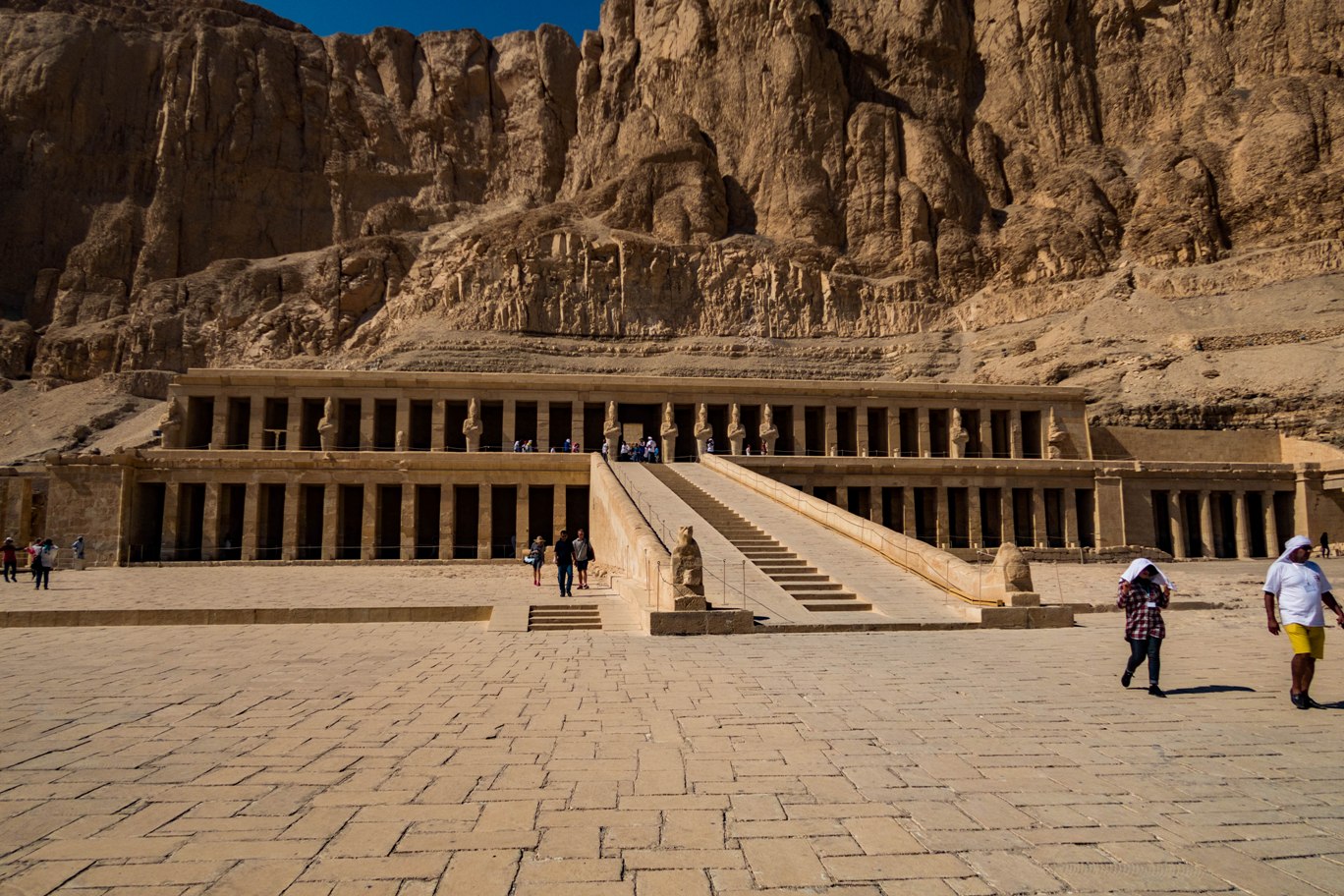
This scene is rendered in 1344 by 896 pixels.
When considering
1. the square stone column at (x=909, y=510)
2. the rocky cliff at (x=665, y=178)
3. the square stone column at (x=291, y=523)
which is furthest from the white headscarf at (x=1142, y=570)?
the rocky cliff at (x=665, y=178)

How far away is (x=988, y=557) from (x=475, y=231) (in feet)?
157

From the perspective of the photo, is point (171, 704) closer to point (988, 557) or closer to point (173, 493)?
point (988, 557)

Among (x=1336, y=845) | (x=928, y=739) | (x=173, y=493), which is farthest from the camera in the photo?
(x=173, y=493)

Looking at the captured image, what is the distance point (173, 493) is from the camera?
29609 mm

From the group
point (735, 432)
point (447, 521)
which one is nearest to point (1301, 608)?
point (447, 521)

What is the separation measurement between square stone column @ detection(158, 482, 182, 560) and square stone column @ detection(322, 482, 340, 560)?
4839 mm

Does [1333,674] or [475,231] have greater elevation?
[475,231]

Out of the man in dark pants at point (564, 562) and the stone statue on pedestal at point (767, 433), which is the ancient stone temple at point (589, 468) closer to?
the stone statue on pedestal at point (767, 433)

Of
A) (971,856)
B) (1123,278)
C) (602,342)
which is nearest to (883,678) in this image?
(971,856)

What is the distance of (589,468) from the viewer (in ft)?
97.3

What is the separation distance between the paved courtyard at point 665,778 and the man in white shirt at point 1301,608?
13.3 inches

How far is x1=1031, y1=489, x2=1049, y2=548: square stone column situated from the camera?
32.3 meters

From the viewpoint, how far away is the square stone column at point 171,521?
29172mm

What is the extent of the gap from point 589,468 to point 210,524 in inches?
519
